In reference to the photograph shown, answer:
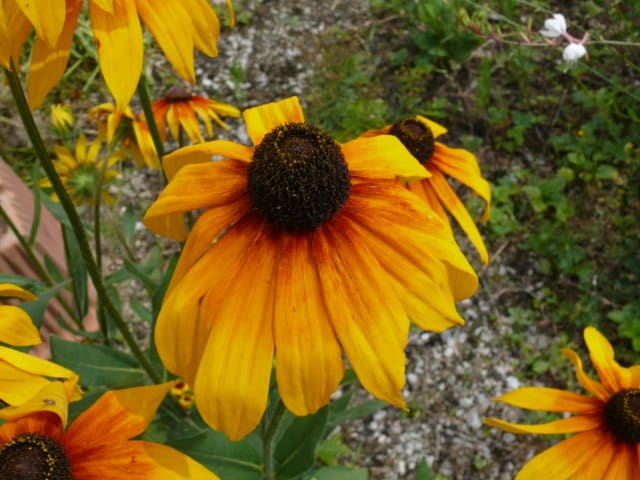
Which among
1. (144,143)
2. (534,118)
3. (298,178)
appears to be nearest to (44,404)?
(298,178)

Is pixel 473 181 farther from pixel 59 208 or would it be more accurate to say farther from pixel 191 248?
pixel 59 208

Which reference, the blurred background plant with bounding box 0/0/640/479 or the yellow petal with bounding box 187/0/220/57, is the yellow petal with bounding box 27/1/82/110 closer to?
the yellow petal with bounding box 187/0/220/57

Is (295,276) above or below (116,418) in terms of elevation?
above

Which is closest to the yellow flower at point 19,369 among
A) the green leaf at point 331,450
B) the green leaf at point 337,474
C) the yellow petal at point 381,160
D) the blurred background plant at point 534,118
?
the yellow petal at point 381,160

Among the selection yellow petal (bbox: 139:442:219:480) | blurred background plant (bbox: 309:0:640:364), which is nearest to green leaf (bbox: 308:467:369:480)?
yellow petal (bbox: 139:442:219:480)

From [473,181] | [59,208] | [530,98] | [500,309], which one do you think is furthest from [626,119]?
[59,208]

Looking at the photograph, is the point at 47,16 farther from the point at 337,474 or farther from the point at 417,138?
the point at 337,474
